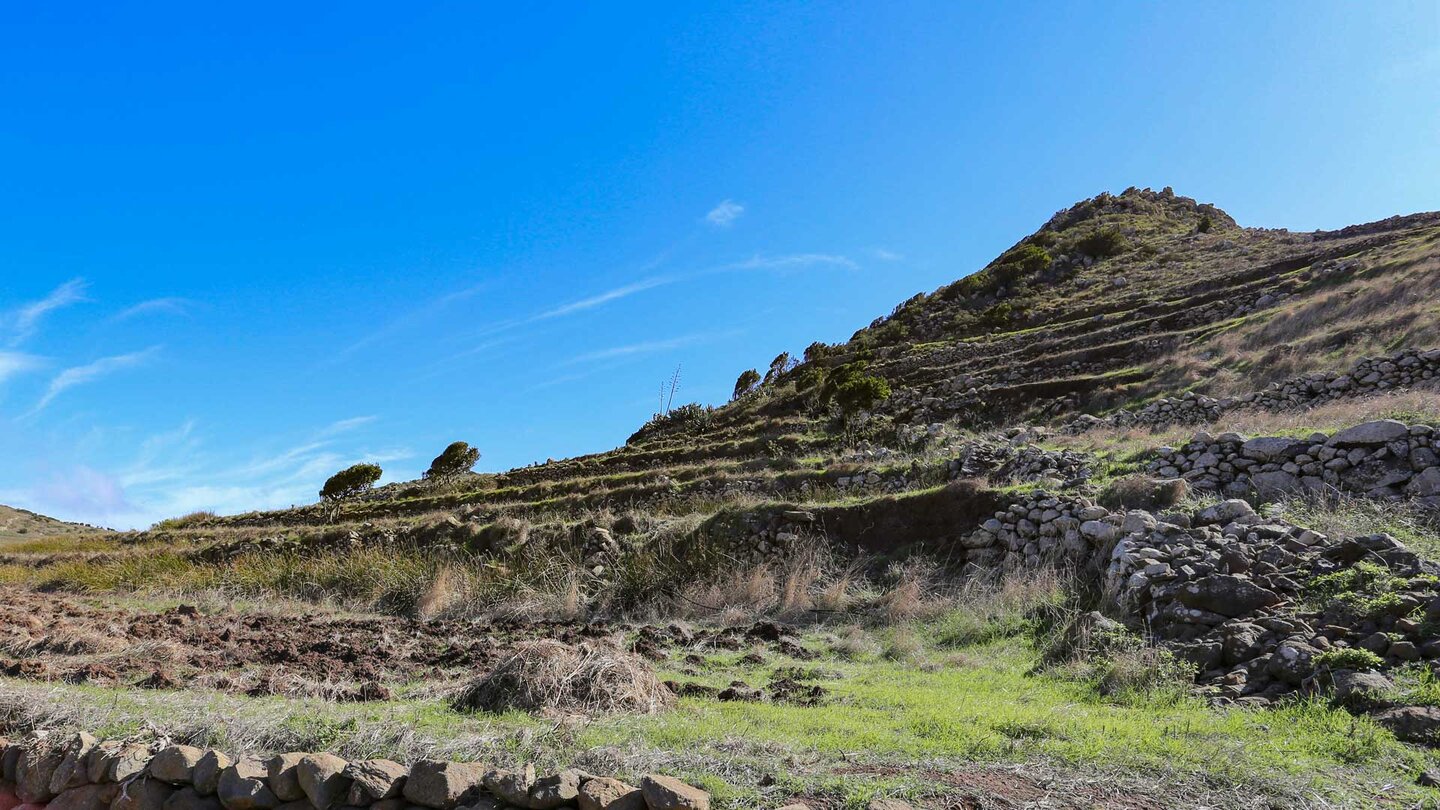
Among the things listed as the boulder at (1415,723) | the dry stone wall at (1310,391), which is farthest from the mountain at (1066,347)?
the boulder at (1415,723)

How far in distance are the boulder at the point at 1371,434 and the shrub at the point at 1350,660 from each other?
19.6ft

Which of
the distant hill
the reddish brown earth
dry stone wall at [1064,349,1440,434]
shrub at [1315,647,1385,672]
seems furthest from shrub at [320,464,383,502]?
shrub at [1315,647,1385,672]

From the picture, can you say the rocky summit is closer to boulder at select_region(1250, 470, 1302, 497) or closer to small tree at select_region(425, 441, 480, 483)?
boulder at select_region(1250, 470, 1302, 497)

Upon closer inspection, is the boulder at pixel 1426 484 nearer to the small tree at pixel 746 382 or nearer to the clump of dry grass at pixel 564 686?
the clump of dry grass at pixel 564 686

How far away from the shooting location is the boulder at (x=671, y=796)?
2.93 meters

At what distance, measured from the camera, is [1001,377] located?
27078 mm

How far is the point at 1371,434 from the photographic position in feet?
30.8

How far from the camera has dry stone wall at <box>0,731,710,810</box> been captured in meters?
3.11

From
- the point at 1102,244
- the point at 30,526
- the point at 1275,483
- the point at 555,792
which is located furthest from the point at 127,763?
the point at 1102,244

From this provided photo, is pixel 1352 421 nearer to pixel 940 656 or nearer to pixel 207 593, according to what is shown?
pixel 940 656

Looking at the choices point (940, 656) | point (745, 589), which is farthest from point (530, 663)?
point (745, 589)

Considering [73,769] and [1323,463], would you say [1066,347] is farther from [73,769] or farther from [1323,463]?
[73,769]

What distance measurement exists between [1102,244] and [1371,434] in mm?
42674

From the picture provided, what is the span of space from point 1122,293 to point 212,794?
40447 millimetres
